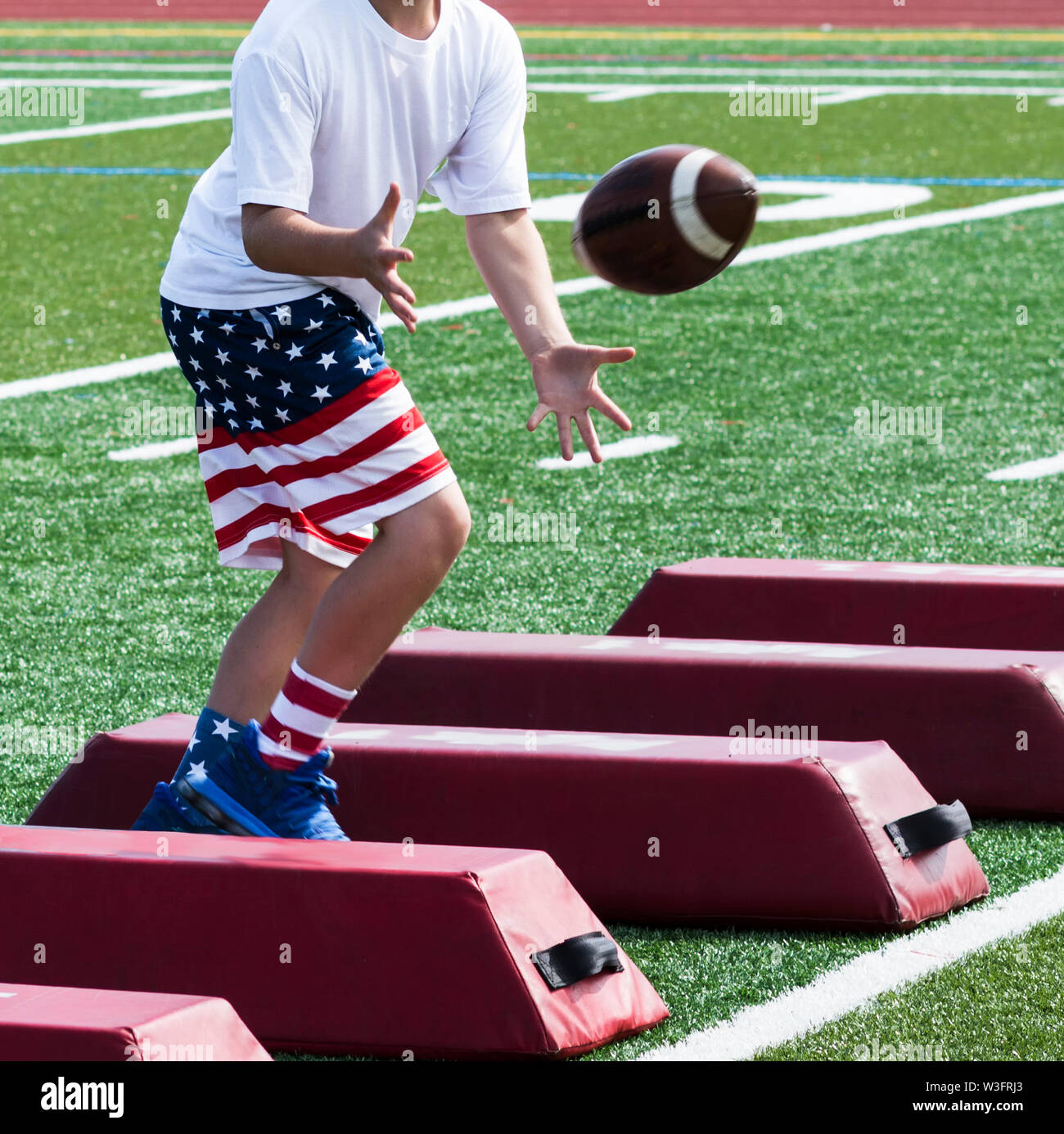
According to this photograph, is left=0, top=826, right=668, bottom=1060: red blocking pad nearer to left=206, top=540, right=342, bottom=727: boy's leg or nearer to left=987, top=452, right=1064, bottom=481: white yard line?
left=206, top=540, right=342, bottom=727: boy's leg

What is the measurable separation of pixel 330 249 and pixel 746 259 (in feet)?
24.9

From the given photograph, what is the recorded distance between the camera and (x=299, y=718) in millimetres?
3107

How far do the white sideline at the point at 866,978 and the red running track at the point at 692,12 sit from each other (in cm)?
2386

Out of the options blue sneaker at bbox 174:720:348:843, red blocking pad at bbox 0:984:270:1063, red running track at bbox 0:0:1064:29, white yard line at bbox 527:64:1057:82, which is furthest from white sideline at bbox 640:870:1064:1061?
red running track at bbox 0:0:1064:29

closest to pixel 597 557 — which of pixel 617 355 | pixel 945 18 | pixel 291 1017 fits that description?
pixel 617 355

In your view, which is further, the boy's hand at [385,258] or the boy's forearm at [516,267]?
the boy's forearm at [516,267]

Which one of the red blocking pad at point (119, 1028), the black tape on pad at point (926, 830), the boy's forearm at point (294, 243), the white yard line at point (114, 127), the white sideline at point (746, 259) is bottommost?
the white sideline at point (746, 259)

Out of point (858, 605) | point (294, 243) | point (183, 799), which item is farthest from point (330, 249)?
point (858, 605)

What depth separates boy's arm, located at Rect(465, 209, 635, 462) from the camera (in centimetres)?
312

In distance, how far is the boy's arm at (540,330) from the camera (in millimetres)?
3121

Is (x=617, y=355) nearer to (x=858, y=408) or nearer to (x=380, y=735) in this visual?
(x=380, y=735)

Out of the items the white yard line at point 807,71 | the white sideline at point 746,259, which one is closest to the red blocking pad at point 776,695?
the white sideline at point 746,259

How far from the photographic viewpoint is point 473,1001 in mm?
2652

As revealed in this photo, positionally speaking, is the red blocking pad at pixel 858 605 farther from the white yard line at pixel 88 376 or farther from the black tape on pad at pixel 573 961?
the white yard line at pixel 88 376
